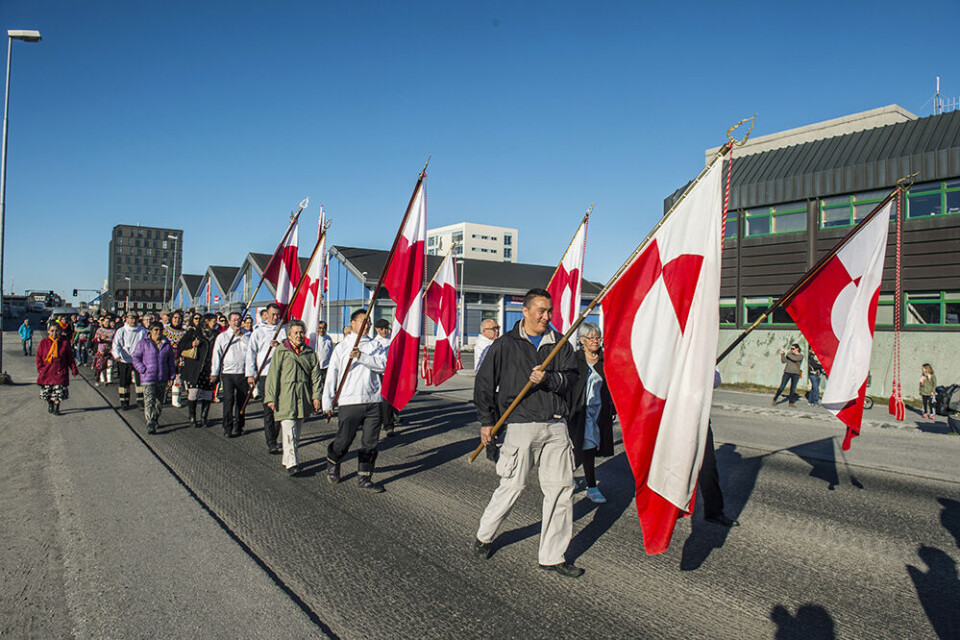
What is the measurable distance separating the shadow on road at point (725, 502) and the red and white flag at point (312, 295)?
5.99 meters

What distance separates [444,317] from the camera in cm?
1425

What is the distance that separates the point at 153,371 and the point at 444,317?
618cm

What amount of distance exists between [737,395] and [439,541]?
16.2 meters

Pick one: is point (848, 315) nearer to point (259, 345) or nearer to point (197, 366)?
point (259, 345)

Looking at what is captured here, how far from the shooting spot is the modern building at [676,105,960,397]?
18031 mm

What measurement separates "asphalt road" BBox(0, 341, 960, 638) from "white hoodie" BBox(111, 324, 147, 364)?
3.63m

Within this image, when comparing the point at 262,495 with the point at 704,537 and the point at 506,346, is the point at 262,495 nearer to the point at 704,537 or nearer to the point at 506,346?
the point at 506,346

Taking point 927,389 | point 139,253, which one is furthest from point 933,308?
point 139,253

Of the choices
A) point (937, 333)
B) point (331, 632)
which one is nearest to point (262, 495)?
point (331, 632)

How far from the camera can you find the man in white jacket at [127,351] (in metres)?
11.8

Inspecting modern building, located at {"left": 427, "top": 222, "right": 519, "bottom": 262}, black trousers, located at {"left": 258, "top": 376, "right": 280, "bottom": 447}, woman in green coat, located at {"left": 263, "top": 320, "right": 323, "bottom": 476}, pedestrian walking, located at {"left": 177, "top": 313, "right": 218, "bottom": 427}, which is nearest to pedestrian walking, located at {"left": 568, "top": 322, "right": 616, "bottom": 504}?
woman in green coat, located at {"left": 263, "top": 320, "right": 323, "bottom": 476}

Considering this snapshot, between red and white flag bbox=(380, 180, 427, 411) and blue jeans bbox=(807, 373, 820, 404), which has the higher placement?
red and white flag bbox=(380, 180, 427, 411)

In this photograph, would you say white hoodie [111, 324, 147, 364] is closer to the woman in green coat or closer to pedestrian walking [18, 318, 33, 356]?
the woman in green coat

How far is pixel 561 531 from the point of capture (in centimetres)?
437
